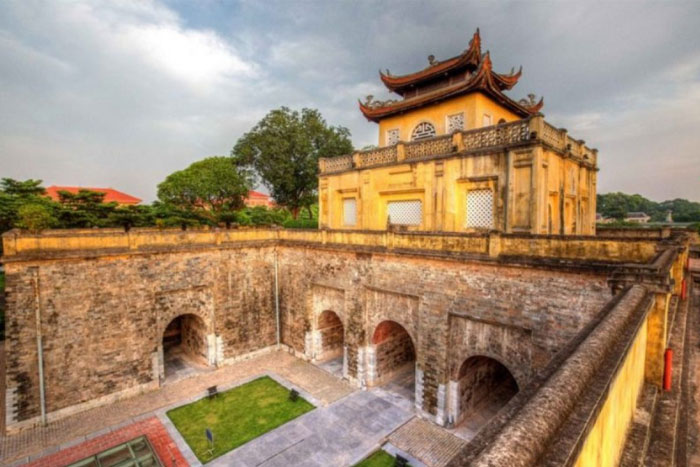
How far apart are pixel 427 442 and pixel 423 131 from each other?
12.2m

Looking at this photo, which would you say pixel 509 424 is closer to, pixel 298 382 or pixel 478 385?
pixel 478 385

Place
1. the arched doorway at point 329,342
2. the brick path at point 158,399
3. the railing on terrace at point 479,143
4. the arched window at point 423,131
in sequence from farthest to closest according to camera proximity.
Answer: the arched window at point 423,131, the arched doorway at point 329,342, the railing on terrace at point 479,143, the brick path at point 158,399

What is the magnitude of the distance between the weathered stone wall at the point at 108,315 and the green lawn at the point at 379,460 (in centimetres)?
790

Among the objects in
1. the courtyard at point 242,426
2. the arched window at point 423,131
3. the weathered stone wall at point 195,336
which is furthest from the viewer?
the arched window at point 423,131

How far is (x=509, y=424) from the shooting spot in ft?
6.88

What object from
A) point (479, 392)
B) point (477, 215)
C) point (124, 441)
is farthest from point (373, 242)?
point (124, 441)

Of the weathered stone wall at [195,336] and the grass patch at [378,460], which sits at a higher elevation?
the weathered stone wall at [195,336]

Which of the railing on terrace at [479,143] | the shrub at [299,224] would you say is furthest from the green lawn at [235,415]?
the shrub at [299,224]

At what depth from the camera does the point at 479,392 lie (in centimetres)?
1091

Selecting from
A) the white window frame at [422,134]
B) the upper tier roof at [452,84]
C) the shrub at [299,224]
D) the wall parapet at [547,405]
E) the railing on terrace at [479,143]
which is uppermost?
the upper tier roof at [452,84]

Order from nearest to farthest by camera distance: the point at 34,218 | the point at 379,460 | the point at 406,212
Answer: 1. the point at 379,460
2. the point at 406,212
3. the point at 34,218

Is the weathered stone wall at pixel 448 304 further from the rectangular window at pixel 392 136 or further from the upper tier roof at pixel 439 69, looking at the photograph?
the upper tier roof at pixel 439 69

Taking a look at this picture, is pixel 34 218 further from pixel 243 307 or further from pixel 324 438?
pixel 324 438

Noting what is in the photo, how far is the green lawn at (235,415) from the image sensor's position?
9.75m
